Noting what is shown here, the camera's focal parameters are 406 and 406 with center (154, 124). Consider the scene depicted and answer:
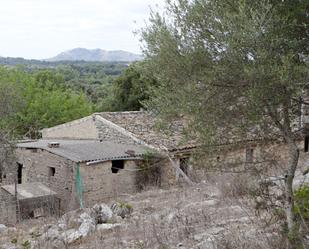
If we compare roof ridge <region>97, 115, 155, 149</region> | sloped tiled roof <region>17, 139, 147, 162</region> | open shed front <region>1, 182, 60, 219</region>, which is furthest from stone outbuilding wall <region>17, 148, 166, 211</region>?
roof ridge <region>97, 115, 155, 149</region>

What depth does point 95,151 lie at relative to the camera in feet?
60.7

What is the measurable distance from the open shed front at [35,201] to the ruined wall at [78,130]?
5.84m

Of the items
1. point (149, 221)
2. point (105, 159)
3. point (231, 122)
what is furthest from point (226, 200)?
point (105, 159)

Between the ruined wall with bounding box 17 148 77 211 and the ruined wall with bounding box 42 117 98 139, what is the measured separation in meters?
3.92

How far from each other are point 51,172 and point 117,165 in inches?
121

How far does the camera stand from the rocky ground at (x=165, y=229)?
688 centimetres

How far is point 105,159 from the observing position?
1767 cm

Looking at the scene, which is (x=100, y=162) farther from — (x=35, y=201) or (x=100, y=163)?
(x=35, y=201)

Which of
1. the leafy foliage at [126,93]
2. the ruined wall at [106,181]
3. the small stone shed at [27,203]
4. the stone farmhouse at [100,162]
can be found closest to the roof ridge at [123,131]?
the stone farmhouse at [100,162]

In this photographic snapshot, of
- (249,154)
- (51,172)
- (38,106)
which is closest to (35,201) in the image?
(51,172)

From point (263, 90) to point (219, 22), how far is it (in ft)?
3.83

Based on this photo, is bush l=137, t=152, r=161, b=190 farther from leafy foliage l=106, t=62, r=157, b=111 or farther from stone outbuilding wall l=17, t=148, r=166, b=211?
leafy foliage l=106, t=62, r=157, b=111

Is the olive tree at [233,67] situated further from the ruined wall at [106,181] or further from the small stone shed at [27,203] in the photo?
the ruined wall at [106,181]

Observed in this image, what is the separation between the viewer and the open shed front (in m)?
15.8
